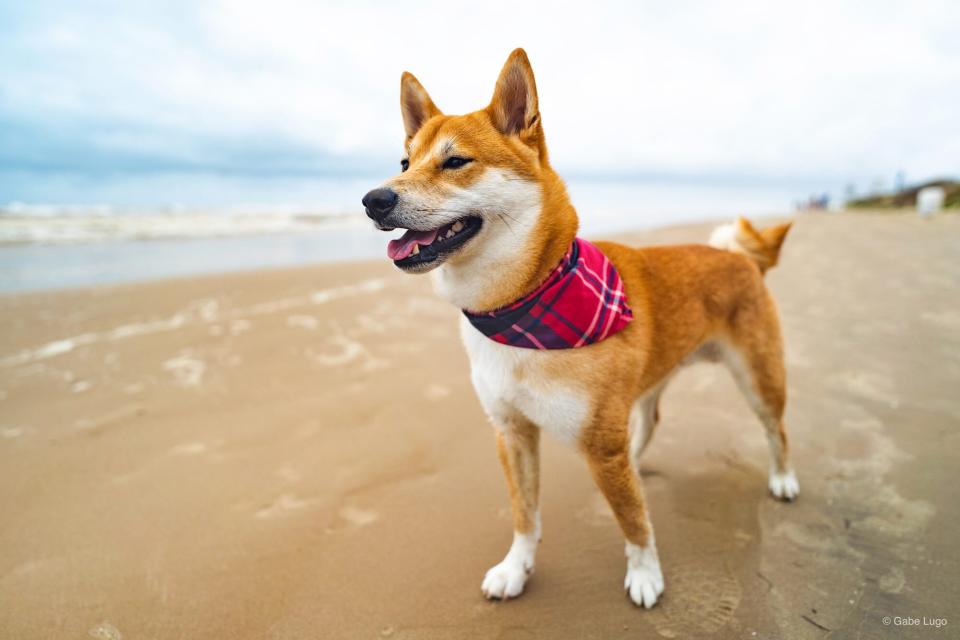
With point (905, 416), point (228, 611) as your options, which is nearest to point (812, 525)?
point (905, 416)

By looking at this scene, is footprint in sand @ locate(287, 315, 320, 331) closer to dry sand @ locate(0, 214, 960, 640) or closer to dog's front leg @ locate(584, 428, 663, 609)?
dry sand @ locate(0, 214, 960, 640)

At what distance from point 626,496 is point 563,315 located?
921 millimetres

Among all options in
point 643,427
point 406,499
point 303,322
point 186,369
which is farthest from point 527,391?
point 303,322

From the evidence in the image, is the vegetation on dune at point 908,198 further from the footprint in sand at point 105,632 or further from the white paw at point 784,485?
the footprint in sand at point 105,632

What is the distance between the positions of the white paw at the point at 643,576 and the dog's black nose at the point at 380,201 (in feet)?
6.52

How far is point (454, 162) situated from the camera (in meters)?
2.39

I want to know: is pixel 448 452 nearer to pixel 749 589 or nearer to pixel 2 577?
pixel 749 589

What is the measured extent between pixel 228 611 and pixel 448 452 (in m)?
1.76

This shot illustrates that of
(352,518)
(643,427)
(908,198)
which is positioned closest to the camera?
(352,518)

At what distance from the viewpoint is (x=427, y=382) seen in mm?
5094

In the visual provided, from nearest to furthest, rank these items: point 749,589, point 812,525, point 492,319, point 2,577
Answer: point 492,319 → point 749,589 → point 2,577 → point 812,525

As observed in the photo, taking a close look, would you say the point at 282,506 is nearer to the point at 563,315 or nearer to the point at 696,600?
the point at 563,315

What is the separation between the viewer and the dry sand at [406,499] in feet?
7.93

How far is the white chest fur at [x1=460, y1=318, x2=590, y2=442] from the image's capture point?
7.37ft
